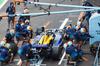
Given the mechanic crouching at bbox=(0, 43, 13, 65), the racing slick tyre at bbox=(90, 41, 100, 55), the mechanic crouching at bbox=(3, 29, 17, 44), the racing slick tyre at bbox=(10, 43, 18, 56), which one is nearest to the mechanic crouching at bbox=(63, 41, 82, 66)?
the racing slick tyre at bbox=(90, 41, 100, 55)

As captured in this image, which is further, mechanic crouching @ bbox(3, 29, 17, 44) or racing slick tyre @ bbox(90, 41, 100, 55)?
mechanic crouching @ bbox(3, 29, 17, 44)

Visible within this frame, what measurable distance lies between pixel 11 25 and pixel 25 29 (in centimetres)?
442

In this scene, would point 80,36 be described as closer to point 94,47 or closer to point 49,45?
point 94,47

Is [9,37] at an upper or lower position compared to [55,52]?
upper

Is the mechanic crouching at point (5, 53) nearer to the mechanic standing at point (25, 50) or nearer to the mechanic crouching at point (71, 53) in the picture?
the mechanic standing at point (25, 50)

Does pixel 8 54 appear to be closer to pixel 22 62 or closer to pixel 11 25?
pixel 22 62

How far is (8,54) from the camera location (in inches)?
551

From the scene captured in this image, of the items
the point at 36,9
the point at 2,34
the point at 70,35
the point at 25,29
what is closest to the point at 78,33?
the point at 70,35

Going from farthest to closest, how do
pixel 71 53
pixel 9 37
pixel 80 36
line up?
pixel 9 37
pixel 80 36
pixel 71 53

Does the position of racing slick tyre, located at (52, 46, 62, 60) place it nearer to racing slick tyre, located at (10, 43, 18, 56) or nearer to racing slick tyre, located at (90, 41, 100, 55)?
racing slick tyre, located at (90, 41, 100, 55)

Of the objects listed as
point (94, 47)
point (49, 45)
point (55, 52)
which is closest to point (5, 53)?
point (49, 45)

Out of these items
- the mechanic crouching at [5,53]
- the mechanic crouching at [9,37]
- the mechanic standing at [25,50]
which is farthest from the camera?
the mechanic crouching at [9,37]

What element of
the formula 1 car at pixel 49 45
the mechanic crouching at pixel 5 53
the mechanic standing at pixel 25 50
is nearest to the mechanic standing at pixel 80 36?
the formula 1 car at pixel 49 45

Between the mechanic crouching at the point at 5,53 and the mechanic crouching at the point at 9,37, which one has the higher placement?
the mechanic crouching at the point at 9,37
